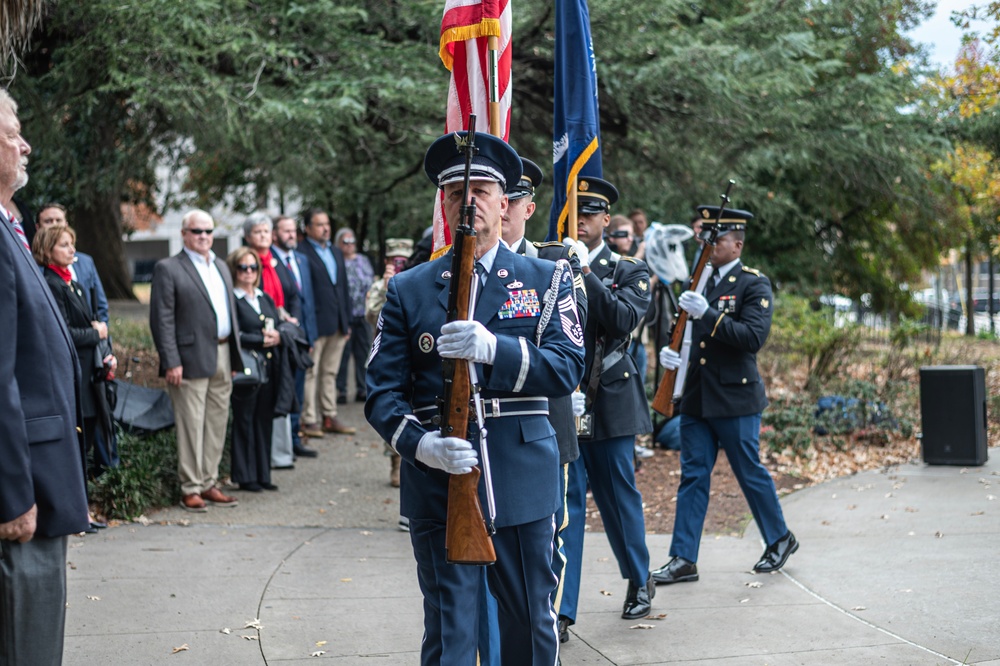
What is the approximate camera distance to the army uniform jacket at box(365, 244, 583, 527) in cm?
349

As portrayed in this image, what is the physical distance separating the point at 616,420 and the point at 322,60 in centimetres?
620

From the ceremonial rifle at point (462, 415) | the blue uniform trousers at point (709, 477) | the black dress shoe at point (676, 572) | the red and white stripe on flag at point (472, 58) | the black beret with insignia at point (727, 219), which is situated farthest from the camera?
the black beret with insignia at point (727, 219)

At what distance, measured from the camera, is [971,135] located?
12383 mm

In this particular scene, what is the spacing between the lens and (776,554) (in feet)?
20.7

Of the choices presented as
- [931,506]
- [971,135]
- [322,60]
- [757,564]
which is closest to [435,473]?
[757,564]

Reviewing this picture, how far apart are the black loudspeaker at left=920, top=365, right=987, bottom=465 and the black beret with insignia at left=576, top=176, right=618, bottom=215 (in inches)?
202

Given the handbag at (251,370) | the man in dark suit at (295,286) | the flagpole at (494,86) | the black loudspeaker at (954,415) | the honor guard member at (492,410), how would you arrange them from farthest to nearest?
the man in dark suit at (295,286) → the black loudspeaker at (954,415) → the handbag at (251,370) → the flagpole at (494,86) → the honor guard member at (492,410)

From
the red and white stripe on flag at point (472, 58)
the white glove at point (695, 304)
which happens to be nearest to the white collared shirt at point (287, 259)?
the white glove at point (695, 304)

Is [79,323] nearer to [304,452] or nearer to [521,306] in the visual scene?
[304,452]

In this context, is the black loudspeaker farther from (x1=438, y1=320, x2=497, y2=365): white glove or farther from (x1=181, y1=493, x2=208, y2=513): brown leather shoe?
(x1=438, y1=320, x2=497, y2=365): white glove

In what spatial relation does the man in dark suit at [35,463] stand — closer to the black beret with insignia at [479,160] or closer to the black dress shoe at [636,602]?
the black beret with insignia at [479,160]

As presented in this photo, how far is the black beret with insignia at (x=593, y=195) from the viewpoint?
559 centimetres

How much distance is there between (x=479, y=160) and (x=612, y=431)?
2.19 metres

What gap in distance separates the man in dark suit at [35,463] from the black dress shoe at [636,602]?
2.94 m
